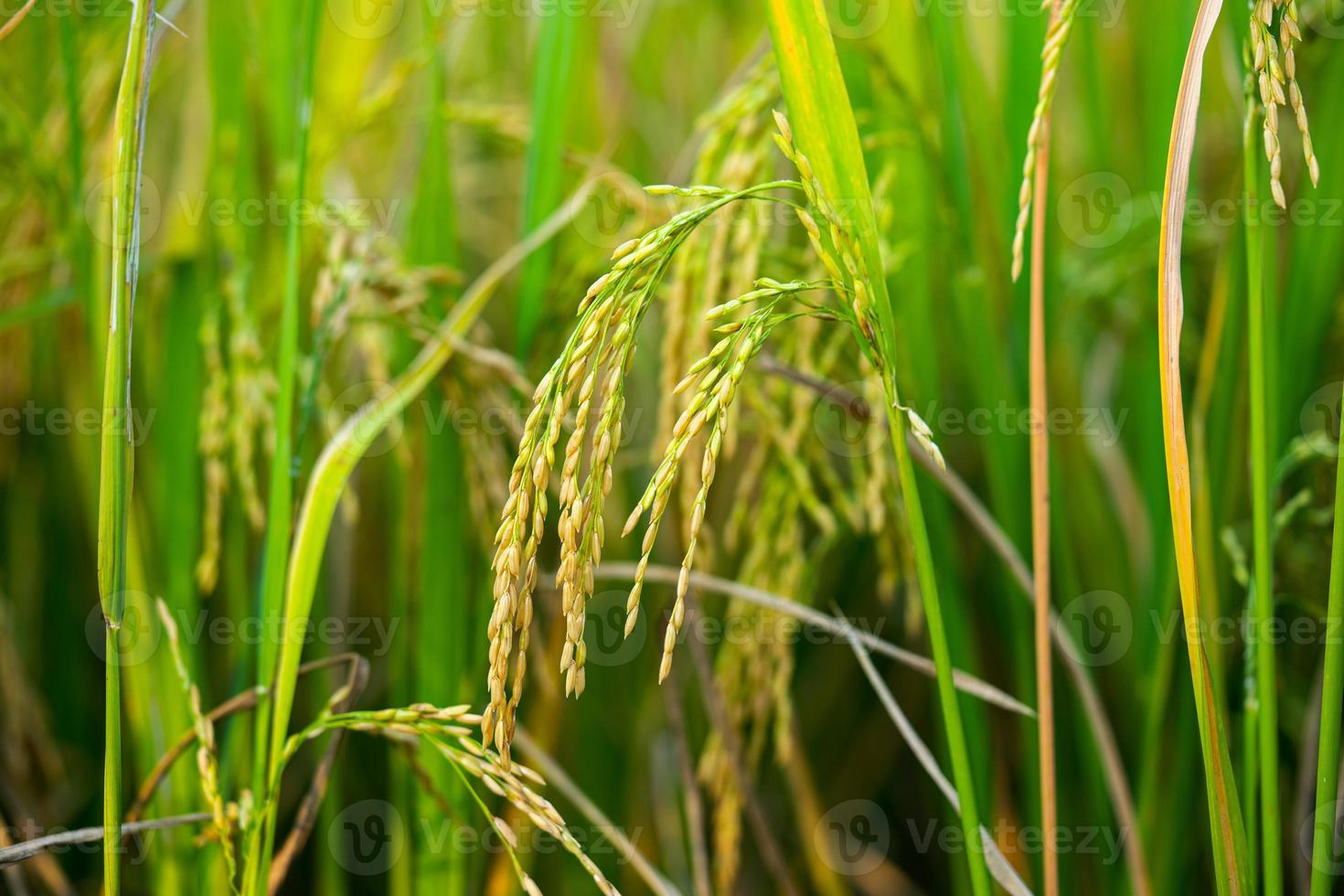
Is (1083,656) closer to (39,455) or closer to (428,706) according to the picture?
(428,706)

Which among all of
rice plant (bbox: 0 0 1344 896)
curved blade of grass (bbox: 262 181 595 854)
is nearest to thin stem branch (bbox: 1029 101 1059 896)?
rice plant (bbox: 0 0 1344 896)

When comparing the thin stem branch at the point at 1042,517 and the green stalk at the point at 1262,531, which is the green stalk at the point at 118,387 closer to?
the thin stem branch at the point at 1042,517

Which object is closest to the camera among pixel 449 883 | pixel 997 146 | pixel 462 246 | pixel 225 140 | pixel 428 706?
pixel 428 706

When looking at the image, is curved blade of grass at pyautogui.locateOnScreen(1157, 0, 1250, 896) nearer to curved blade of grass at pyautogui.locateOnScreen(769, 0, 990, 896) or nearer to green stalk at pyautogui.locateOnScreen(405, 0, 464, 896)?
curved blade of grass at pyautogui.locateOnScreen(769, 0, 990, 896)

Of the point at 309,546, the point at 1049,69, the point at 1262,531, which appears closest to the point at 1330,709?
the point at 1262,531

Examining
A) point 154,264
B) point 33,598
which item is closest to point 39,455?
point 33,598

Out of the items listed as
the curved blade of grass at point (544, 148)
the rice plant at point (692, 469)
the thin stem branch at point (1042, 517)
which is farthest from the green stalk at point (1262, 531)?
the curved blade of grass at point (544, 148)
